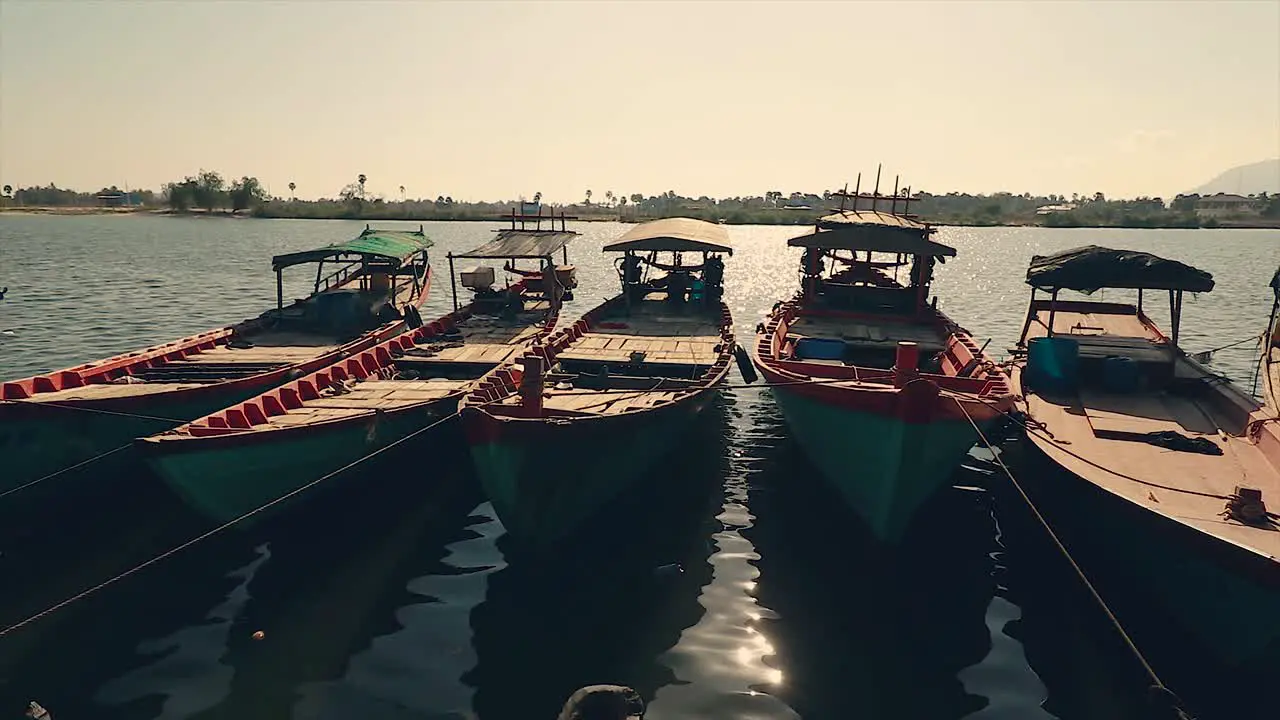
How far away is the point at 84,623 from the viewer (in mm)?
9570

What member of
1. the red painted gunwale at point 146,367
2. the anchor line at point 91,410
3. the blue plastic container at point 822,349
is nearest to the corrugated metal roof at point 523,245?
the red painted gunwale at point 146,367

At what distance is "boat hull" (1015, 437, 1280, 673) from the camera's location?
7.48m

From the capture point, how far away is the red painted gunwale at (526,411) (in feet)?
33.5

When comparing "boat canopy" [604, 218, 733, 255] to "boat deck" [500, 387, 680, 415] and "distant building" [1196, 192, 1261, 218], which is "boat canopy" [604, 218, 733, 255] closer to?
"boat deck" [500, 387, 680, 415]

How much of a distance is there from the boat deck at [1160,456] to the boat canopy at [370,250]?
16560 millimetres

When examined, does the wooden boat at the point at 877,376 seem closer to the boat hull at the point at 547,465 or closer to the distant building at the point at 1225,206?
the boat hull at the point at 547,465

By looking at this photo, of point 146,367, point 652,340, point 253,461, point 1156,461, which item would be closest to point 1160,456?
point 1156,461

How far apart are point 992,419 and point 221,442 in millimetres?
11427

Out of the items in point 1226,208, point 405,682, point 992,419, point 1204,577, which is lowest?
point 405,682

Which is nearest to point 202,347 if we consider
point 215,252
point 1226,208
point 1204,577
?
point 1204,577

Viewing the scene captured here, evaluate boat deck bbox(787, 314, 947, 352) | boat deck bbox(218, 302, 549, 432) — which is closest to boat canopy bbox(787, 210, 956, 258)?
boat deck bbox(787, 314, 947, 352)

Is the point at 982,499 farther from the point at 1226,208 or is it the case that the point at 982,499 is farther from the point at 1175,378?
the point at 1226,208

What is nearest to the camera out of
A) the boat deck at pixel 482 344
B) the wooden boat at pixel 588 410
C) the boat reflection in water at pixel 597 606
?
the boat reflection in water at pixel 597 606

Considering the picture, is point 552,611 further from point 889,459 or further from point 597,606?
point 889,459
